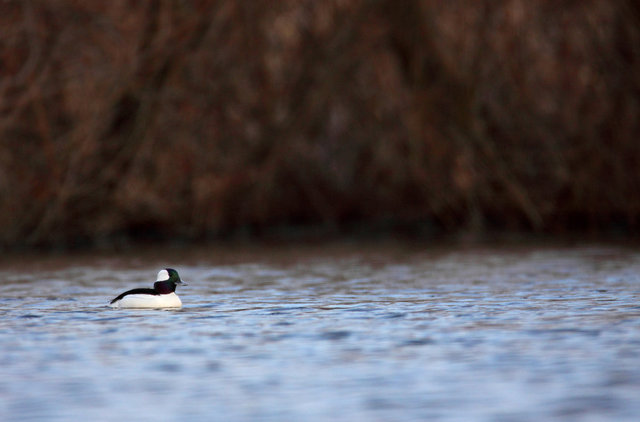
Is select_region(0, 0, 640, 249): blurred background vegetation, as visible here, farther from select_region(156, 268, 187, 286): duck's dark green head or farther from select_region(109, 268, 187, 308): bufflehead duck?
select_region(109, 268, 187, 308): bufflehead duck

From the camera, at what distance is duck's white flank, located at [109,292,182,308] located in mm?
14055

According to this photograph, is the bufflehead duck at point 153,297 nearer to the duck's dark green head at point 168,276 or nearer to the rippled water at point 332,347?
the duck's dark green head at point 168,276

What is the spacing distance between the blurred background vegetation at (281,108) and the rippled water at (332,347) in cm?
734

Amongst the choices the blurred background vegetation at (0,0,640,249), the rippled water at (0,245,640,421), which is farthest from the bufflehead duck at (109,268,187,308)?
the blurred background vegetation at (0,0,640,249)

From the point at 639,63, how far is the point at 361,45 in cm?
545

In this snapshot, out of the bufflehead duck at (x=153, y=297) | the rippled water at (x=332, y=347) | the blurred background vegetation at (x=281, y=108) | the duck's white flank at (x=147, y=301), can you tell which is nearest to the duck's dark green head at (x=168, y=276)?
the bufflehead duck at (x=153, y=297)

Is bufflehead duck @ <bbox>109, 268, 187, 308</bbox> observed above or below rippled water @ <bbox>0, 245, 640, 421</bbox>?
above

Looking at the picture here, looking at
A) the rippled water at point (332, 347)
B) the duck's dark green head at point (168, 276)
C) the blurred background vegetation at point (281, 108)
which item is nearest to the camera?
the rippled water at point (332, 347)

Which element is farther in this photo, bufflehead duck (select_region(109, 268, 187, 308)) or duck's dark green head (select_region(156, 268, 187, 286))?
duck's dark green head (select_region(156, 268, 187, 286))

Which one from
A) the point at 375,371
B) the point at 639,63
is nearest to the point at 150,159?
the point at 639,63

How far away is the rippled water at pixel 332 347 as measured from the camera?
8.80 meters

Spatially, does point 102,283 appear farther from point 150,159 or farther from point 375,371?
point 150,159

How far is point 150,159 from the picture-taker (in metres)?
27.8

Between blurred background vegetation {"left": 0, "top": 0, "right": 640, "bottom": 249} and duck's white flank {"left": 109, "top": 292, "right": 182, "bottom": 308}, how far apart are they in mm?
11939
